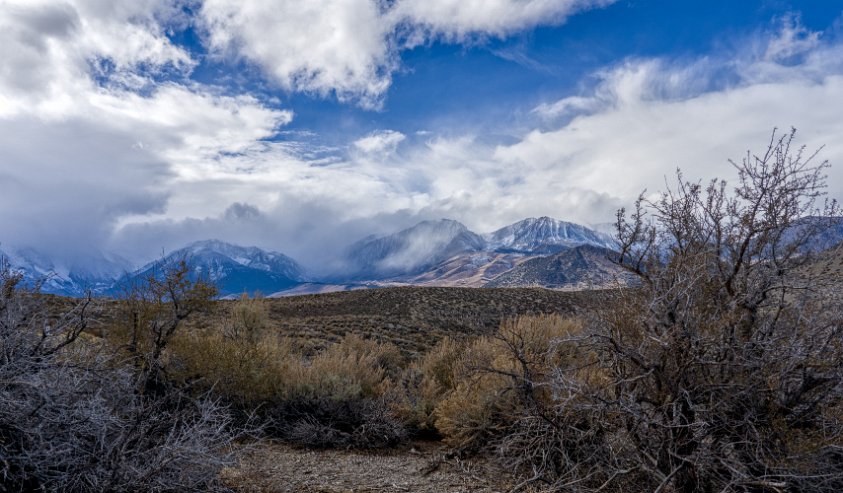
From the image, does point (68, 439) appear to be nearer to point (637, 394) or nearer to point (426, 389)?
point (637, 394)

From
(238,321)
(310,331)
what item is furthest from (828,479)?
(310,331)

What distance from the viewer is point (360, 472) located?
6789mm

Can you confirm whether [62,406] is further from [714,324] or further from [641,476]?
[714,324]

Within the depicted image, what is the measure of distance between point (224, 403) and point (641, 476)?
730cm

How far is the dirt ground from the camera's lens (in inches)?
235

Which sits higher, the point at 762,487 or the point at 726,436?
the point at 726,436

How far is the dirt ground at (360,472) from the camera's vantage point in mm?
5957

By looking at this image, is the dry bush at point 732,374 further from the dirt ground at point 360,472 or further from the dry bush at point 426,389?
the dry bush at point 426,389

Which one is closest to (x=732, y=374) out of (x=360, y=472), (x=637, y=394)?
(x=637, y=394)

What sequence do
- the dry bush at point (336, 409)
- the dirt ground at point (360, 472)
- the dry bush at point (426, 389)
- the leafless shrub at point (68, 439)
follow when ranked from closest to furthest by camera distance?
the leafless shrub at point (68, 439) < the dirt ground at point (360, 472) < the dry bush at point (336, 409) < the dry bush at point (426, 389)

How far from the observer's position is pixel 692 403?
4.29 m

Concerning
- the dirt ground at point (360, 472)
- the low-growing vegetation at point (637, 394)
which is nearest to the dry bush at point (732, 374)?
the low-growing vegetation at point (637, 394)

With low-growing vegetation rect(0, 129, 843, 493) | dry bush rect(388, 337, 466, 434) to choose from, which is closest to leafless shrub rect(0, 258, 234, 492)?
low-growing vegetation rect(0, 129, 843, 493)

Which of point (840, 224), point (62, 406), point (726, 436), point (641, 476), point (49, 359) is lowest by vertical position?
point (641, 476)
